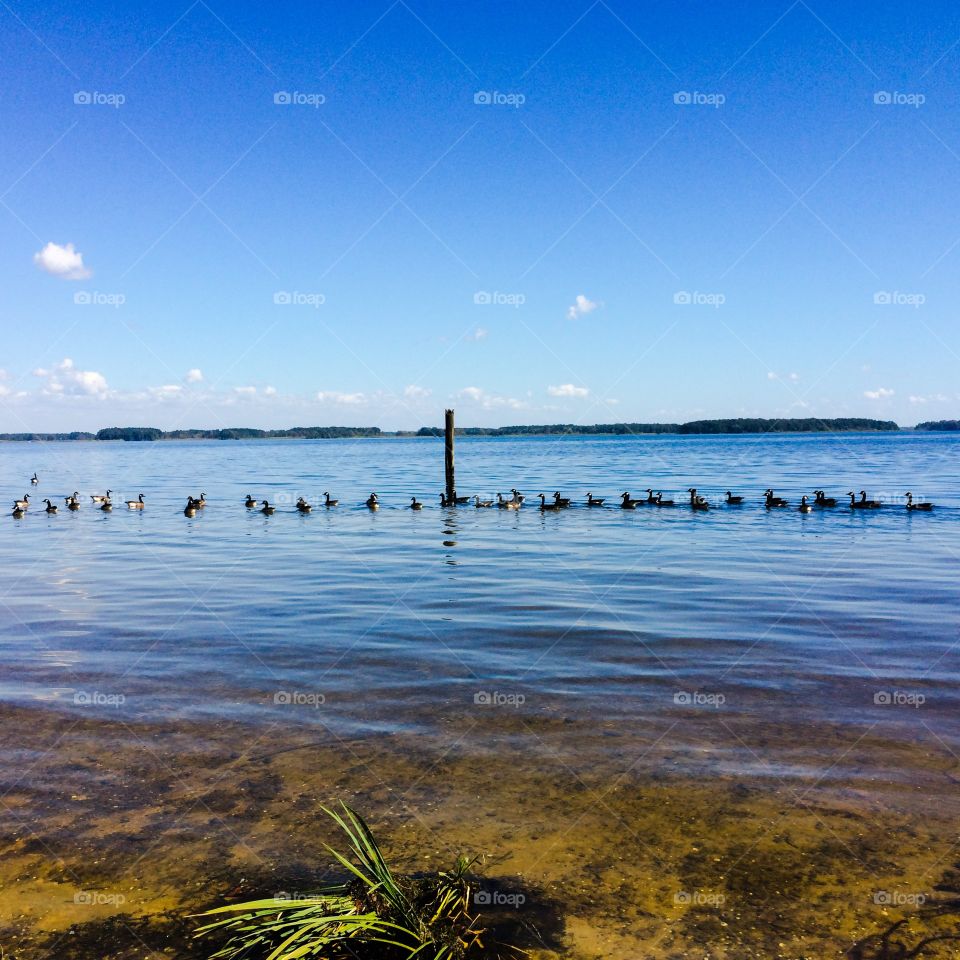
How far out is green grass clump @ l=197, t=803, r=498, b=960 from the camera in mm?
4598

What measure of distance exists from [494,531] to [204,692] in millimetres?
19876

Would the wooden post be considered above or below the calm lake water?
above

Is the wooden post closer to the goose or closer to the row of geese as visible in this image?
the row of geese

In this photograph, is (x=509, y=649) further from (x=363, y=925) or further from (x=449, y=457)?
(x=449, y=457)

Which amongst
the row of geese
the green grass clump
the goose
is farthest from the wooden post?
the green grass clump

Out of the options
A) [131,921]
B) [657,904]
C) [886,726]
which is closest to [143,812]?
[131,921]

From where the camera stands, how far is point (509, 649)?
12.4m

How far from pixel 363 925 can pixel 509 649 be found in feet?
26.1

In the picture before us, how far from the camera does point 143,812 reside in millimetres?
6887

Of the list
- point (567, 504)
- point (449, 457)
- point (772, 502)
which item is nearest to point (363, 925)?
point (567, 504)

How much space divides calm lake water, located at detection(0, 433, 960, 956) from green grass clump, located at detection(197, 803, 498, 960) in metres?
2.31

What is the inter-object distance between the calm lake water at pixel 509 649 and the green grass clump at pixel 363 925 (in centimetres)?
231

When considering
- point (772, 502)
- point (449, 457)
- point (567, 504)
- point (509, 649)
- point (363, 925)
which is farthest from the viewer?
point (449, 457)

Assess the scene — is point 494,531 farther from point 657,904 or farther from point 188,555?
point 657,904
